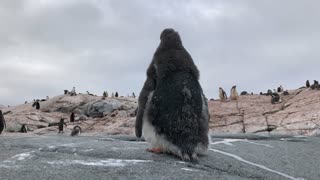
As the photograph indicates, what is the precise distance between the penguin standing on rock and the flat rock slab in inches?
9.3

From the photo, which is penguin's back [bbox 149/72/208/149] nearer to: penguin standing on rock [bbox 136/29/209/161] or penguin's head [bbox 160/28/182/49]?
penguin standing on rock [bbox 136/29/209/161]

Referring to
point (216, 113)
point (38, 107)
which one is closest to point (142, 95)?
point (216, 113)

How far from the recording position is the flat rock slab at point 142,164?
575cm

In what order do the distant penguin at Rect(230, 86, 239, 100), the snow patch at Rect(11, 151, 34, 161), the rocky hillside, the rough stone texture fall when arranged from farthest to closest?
the distant penguin at Rect(230, 86, 239, 100) → the rocky hillside → the rough stone texture → the snow patch at Rect(11, 151, 34, 161)

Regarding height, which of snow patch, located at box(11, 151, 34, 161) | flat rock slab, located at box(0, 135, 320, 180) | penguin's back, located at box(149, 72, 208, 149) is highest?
penguin's back, located at box(149, 72, 208, 149)

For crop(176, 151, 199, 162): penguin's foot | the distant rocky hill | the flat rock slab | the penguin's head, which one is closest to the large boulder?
the distant rocky hill

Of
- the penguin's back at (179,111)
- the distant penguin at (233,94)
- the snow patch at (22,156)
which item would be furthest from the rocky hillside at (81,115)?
the snow patch at (22,156)

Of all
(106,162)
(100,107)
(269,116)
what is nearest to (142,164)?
(106,162)

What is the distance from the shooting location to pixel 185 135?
713 centimetres

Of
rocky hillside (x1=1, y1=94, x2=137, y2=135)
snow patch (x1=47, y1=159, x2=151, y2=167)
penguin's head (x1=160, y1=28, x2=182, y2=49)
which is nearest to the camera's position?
snow patch (x1=47, y1=159, x2=151, y2=167)

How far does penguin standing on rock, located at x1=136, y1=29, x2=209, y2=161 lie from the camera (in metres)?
7.14

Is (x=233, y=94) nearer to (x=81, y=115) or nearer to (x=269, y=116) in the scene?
(x=269, y=116)

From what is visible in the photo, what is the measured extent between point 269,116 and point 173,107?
69.2 feet

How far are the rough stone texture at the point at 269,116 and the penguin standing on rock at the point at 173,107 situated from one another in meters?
15.6
